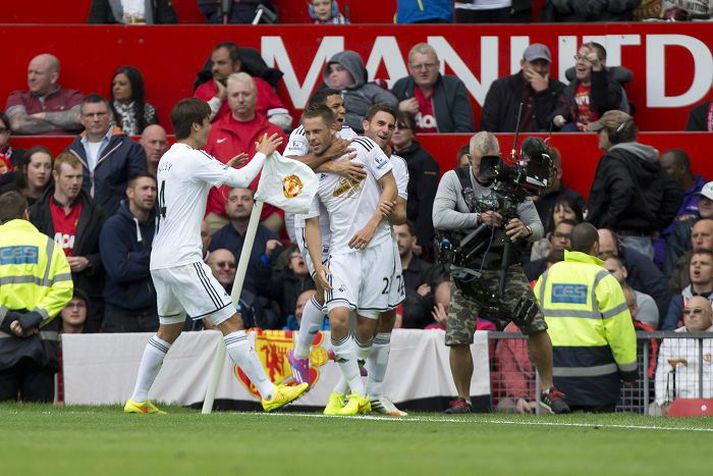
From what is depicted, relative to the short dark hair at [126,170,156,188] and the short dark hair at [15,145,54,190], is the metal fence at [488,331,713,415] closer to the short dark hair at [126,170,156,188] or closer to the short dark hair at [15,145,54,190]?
the short dark hair at [126,170,156,188]

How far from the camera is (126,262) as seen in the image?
1466cm

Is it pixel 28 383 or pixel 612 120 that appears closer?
pixel 28 383

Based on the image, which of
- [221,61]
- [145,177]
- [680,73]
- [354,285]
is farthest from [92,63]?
[354,285]

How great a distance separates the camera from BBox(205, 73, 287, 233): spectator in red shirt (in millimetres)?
15938

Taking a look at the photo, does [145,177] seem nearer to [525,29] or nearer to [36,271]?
[36,271]

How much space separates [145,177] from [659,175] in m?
4.91

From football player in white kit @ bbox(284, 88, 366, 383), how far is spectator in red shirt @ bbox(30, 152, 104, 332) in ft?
10.2

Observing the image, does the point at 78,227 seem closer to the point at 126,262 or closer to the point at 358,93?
the point at 126,262

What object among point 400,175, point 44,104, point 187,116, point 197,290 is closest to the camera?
point 197,290

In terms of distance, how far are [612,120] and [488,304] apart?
3988 mm

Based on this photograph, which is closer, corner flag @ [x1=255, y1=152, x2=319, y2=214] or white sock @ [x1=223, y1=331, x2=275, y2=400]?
white sock @ [x1=223, y1=331, x2=275, y2=400]

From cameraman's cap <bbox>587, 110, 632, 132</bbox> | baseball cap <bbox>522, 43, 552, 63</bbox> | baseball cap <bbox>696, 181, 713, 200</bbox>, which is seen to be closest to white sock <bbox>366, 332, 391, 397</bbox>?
baseball cap <bbox>696, 181, 713, 200</bbox>

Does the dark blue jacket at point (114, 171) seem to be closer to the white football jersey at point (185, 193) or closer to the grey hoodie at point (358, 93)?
the grey hoodie at point (358, 93)

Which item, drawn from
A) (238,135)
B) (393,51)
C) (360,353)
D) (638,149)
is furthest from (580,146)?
(360,353)
